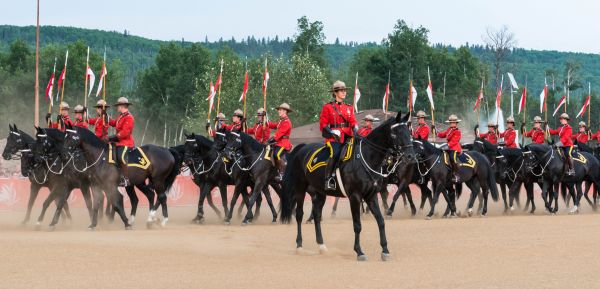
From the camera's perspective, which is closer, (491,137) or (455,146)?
(455,146)

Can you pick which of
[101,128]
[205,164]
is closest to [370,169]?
[101,128]

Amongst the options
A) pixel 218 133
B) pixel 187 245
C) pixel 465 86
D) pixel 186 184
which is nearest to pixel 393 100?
pixel 465 86

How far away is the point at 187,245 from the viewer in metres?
16.4

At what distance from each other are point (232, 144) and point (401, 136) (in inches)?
335

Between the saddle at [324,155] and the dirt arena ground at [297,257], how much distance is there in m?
1.46

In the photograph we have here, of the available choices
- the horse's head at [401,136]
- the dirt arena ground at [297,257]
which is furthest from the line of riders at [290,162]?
the dirt arena ground at [297,257]

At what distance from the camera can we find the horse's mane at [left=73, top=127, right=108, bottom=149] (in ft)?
63.7

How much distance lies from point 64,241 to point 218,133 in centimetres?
678

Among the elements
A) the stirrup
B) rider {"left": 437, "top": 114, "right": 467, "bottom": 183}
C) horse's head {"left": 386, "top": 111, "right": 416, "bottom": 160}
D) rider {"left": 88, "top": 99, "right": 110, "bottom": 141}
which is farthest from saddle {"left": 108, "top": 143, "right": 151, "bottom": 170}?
rider {"left": 437, "top": 114, "right": 467, "bottom": 183}

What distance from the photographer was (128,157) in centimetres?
2036

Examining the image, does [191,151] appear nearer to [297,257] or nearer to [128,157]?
[128,157]

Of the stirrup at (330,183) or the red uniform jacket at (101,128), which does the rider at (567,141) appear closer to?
the red uniform jacket at (101,128)

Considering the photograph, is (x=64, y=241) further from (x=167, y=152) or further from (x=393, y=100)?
Result: (x=393, y=100)

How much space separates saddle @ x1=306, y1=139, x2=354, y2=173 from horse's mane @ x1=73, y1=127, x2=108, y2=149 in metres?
5.61
